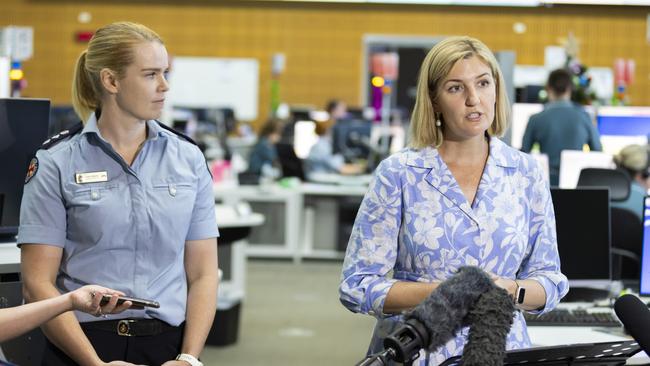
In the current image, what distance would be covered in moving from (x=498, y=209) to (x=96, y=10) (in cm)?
1746

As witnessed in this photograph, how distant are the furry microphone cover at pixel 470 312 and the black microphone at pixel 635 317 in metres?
0.21

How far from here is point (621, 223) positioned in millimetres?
5016

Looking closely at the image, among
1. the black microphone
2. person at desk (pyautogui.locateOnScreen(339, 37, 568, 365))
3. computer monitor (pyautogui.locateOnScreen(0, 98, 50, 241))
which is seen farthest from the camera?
computer monitor (pyautogui.locateOnScreen(0, 98, 50, 241))

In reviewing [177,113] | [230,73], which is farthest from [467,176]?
[230,73]

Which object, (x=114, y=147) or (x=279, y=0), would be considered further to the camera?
(x=279, y=0)

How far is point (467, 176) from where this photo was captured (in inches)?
92.8

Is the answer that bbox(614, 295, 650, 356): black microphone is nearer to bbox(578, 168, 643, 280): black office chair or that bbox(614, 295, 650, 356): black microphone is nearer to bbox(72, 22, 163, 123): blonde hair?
bbox(72, 22, 163, 123): blonde hair

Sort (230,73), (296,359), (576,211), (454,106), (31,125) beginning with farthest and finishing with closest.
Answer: (230,73)
(296,359)
(576,211)
(31,125)
(454,106)

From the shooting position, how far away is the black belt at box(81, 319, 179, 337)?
238 cm

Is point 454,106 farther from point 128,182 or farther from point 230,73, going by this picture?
point 230,73

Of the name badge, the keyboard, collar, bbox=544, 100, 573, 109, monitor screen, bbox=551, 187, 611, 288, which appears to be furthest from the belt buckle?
collar, bbox=544, 100, 573, 109

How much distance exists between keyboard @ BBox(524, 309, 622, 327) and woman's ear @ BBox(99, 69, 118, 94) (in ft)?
6.07

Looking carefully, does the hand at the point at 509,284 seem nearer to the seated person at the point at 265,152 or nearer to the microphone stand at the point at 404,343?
the microphone stand at the point at 404,343

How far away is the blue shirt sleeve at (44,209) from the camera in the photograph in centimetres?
233
